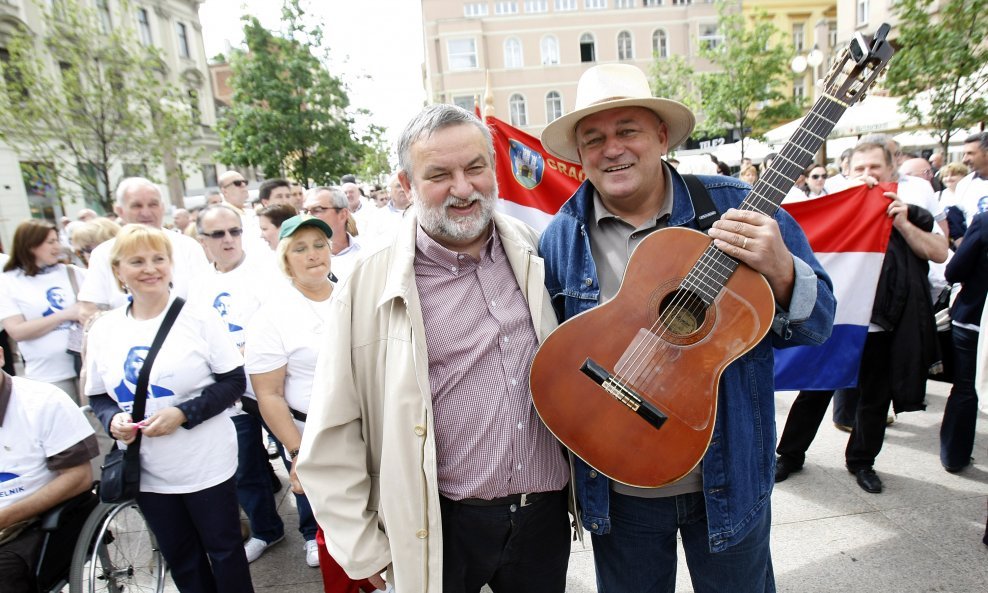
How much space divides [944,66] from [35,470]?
1233cm

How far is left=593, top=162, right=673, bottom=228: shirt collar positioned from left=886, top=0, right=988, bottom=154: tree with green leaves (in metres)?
10.1

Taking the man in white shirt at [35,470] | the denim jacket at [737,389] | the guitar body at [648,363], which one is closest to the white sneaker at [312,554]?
the man in white shirt at [35,470]

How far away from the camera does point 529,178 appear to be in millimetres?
4203

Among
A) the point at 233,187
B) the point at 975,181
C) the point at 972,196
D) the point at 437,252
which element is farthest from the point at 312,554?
the point at 975,181

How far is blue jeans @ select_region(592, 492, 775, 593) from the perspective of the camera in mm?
1817

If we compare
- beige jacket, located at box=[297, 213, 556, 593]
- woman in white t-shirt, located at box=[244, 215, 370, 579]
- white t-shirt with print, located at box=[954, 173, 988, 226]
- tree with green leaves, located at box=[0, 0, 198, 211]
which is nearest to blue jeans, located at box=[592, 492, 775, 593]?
beige jacket, located at box=[297, 213, 556, 593]

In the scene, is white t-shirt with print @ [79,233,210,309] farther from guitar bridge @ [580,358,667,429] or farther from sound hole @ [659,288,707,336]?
sound hole @ [659,288,707,336]

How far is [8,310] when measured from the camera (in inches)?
169

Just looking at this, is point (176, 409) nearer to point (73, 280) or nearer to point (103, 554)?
point (103, 554)

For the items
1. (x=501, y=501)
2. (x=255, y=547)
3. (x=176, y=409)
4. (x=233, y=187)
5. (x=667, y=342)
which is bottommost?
(x=255, y=547)

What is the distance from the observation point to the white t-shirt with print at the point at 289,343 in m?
2.87

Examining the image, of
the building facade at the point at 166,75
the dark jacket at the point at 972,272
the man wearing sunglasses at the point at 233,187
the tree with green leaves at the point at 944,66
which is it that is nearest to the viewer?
the dark jacket at the point at 972,272

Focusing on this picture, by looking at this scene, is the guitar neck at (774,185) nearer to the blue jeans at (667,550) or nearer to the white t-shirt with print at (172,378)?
the blue jeans at (667,550)

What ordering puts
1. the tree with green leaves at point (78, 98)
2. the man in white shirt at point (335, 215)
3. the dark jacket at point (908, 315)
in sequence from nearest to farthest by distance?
the dark jacket at point (908, 315)
the man in white shirt at point (335, 215)
the tree with green leaves at point (78, 98)
